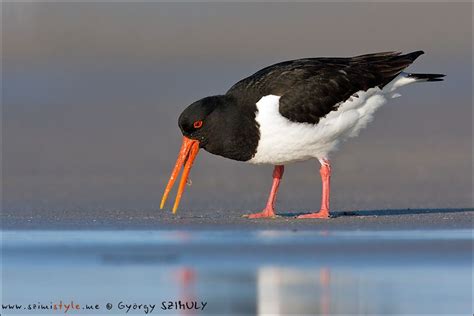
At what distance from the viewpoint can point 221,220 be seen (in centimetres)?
1308

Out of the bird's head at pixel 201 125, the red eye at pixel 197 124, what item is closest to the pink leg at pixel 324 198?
the bird's head at pixel 201 125

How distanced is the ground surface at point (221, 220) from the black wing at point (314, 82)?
108cm

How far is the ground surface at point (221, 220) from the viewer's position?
1259 cm

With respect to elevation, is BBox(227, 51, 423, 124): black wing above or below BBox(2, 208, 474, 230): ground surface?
above

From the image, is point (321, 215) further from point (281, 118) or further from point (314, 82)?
point (314, 82)

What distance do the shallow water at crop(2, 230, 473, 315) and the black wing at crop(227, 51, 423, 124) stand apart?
5.80ft

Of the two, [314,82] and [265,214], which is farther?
[314,82]

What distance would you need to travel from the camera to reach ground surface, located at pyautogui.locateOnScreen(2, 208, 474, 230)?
1259 centimetres

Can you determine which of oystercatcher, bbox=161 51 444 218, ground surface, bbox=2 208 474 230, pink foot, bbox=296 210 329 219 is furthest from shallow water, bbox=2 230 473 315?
oystercatcher, bbox=161 51 444 218

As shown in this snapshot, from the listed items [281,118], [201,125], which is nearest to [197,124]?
[201,125]

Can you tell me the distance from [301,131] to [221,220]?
1.16 metres

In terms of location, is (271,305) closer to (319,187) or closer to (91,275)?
(91,275)

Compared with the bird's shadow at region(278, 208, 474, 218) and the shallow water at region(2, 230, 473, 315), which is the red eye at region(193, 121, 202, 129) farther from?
the shallow water at region(2, 230, 473, 315)

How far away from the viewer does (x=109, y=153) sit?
18953 mm
